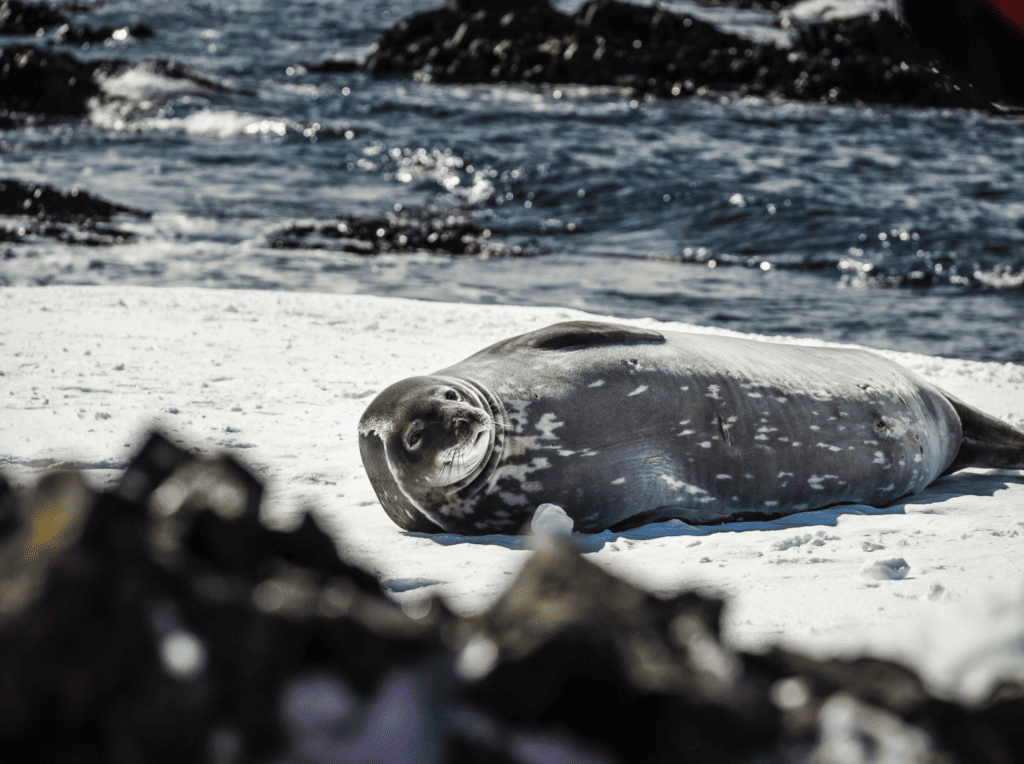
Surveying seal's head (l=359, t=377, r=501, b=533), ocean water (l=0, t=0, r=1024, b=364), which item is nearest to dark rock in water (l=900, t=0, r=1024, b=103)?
seal's head (l=359, t=377, r=501, b=533)

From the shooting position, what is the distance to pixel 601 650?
0.81m

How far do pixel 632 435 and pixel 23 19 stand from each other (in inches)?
1676

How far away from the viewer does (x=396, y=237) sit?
1059 centimetres

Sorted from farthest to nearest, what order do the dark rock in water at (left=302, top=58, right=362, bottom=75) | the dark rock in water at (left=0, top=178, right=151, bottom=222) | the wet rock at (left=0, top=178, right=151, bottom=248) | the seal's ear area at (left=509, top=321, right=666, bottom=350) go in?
the dark rock in water at (left=302, top=58, right=362, bottom=75) → the dark rock in water at (left=0, top=178, right=151, bottom=222) → the wet rock at (left=0, top=178, right=151, bottom=248) → the seal's ear area at (left=509, top=321, right=666, bottom=350)

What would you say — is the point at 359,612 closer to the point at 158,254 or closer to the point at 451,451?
the point at 451,451

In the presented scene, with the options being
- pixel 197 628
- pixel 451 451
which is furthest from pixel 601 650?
→ pixel 451 451

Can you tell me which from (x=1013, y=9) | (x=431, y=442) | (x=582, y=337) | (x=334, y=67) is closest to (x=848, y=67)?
(x=334, y=67)

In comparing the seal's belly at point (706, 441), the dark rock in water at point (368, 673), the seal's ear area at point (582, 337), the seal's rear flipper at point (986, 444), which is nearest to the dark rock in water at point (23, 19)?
the seal's ear area at point (582, 337)

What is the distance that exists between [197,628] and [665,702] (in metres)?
0.41

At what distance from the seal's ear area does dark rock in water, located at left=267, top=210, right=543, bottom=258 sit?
6711mm

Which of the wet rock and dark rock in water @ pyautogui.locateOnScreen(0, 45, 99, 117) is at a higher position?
dark rock in water @ pyautogui.locateOnScreen(0, 45, 99, 117)

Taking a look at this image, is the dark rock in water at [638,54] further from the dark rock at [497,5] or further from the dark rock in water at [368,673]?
the dark rock in water at [368,673]

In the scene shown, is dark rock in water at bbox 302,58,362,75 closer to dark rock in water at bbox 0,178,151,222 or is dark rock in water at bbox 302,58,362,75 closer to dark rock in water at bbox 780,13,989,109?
dark rock in water at bbox 780,13,989,109

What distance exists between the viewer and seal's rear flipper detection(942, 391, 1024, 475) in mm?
3986
